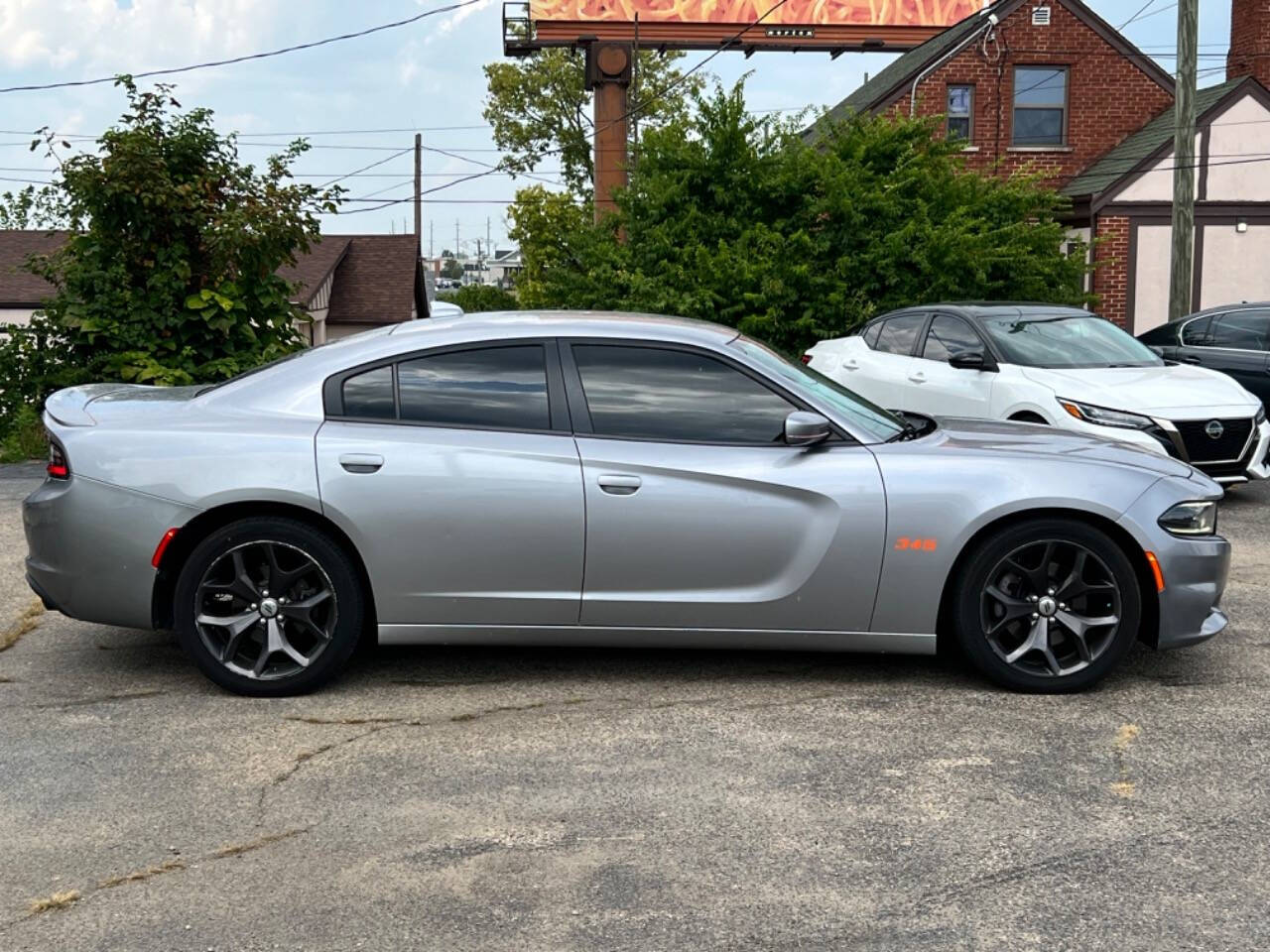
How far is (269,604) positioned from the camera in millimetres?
5090

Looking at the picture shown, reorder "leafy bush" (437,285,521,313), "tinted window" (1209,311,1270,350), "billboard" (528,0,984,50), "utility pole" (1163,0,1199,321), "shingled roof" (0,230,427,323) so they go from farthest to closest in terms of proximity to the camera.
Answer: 1. "leafy bush" (437,285,521,313)
2. "shingled roof" (0,230,427,323)
3. "billboard" (528,0,984,50)
4. "utility pole" (1163,0,1199,321)
5. "tinted window" (1209,311,1270,350)

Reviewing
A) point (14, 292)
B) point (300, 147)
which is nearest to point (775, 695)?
point (300, 147)

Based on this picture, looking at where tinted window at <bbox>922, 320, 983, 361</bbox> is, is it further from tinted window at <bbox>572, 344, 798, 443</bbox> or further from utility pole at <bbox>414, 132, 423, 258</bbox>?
utility pole at <bbox>414, 132, 423, 258</bbox>

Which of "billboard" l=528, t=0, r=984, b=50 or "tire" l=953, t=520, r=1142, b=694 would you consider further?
"billboard" l=528, t=0, r=984, b=50

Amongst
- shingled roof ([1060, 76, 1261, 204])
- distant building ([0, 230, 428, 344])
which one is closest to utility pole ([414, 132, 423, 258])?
distant building ([0, 230, 428, 344])

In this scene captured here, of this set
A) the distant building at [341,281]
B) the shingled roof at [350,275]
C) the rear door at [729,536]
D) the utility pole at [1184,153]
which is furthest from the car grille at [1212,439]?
the shingled roof at [350,275]

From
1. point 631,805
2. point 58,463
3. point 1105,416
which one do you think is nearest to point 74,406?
point 58,463

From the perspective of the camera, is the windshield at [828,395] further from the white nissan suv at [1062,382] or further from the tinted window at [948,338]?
the tinted window at [948,338]

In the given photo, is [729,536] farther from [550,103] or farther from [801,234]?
[550,103]

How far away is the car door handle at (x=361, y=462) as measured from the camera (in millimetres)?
5086

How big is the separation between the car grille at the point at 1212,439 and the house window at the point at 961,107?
18.5m

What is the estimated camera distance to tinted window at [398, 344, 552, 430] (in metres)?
5.25

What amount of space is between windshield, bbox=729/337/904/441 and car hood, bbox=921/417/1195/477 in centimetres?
23

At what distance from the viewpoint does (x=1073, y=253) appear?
55.5ft
